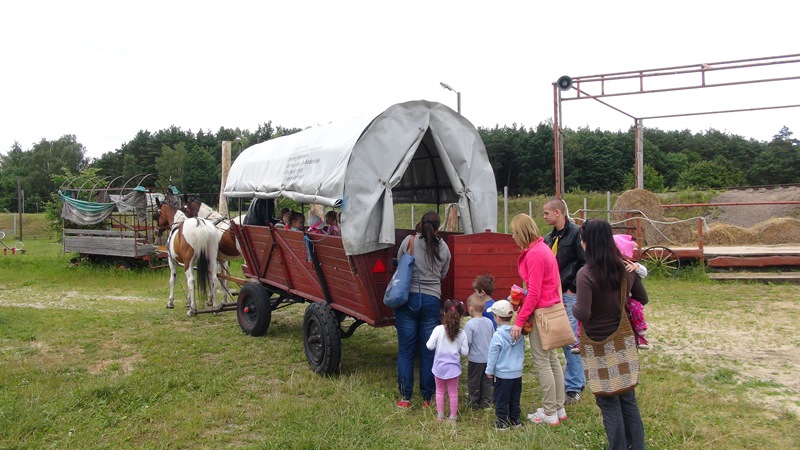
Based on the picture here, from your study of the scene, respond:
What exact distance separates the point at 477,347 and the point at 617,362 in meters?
1.49

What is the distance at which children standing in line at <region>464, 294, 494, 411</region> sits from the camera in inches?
190

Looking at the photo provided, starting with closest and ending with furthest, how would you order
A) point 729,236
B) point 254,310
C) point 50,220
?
point 254,310 → point 729,236 → point 50,220

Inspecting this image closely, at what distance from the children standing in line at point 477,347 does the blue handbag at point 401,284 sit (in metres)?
0.57

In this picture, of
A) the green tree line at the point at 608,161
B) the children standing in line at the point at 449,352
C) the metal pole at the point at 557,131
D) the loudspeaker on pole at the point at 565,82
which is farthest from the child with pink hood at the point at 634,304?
the green tree line at the point at 608,161

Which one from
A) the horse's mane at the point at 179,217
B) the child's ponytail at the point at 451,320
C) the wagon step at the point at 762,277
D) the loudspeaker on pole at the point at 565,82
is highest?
the loudspeaker on pole at the point at 565,82

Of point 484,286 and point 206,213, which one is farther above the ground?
point 206,213

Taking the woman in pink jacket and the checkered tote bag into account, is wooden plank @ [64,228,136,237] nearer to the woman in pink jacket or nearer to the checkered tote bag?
the woman in pink jacket

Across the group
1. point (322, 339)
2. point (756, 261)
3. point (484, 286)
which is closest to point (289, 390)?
point (322, 339)

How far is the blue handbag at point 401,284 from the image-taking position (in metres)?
4.77

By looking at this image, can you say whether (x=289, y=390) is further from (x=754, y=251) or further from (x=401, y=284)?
(x=754, y=251)

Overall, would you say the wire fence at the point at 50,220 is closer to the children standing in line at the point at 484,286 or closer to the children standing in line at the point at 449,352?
the children standing in line at the point at 484,286

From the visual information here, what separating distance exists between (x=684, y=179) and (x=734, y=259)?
26604 mm

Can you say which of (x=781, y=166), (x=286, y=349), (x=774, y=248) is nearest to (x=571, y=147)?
(x=781, y=166)

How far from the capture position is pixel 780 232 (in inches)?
622
